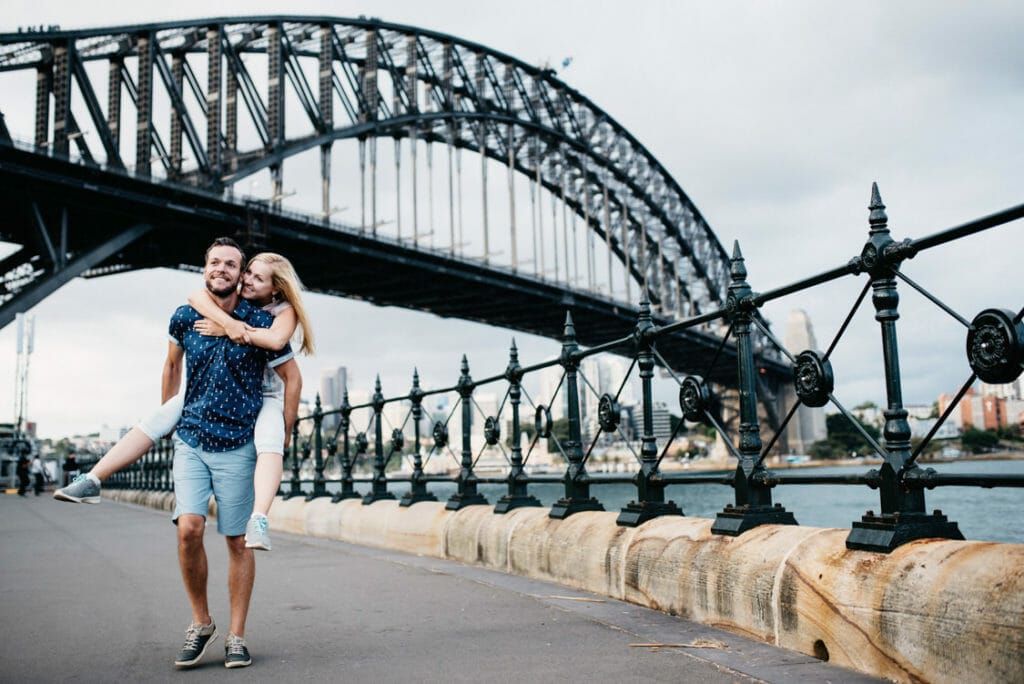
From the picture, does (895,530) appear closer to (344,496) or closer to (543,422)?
(543,422)

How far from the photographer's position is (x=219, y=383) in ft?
9.86

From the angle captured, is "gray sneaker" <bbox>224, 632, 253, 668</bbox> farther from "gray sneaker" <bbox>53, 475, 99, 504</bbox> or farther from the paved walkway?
"gray sneaker" <bbox>53, 475, 99, 504</bbox>

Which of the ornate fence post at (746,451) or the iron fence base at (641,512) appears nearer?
the ornate fence post at (746,451)

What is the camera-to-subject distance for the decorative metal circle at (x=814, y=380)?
303cm

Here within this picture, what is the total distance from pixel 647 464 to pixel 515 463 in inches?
61.9

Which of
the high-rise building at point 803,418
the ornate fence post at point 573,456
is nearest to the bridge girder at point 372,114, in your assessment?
the high-rise building at point 803,418

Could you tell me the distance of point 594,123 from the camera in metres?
58.4

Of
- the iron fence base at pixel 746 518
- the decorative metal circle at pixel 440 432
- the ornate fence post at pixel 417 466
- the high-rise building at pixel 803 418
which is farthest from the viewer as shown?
the high-rise building at pixel 803 418

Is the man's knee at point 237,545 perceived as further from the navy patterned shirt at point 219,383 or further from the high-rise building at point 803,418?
the high-rise building at point 803,418

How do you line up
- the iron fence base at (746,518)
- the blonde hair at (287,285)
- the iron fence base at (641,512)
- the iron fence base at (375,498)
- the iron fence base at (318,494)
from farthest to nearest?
the iron fence base at (318,494) < the iron fence base at (375,498) < the iron fence base at (641,512) < the iron fence base at (746,518) < the blonde hair at (287,285)

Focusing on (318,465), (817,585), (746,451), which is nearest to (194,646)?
(817,585)

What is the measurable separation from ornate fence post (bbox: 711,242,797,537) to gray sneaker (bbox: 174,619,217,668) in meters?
1.74

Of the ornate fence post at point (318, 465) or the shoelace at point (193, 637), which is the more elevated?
the ornate fence post at point (318, 465)

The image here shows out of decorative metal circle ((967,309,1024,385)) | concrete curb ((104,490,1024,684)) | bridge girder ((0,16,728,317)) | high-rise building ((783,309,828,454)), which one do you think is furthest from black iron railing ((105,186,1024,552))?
high-rise building ((783,309,828,454))
